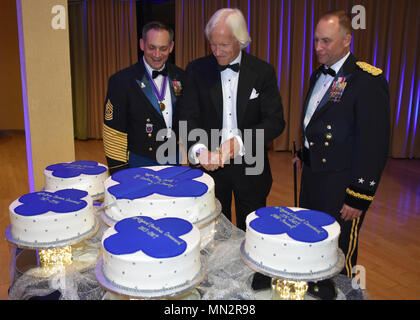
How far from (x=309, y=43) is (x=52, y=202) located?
709cm

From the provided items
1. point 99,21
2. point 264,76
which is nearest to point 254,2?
point 99,21

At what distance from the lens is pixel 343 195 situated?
2184 mm

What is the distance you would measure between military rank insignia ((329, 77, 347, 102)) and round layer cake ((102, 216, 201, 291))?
1.20 meters

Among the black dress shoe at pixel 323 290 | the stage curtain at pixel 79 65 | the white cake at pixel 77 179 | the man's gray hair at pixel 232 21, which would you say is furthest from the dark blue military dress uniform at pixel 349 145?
the stage curtain at pixel 79 65

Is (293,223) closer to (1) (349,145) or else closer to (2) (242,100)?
(1) (349,145)

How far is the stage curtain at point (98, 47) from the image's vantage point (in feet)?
29.7

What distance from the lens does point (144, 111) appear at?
2.56 meters

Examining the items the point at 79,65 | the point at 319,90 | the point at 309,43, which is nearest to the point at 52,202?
the point at 319,90

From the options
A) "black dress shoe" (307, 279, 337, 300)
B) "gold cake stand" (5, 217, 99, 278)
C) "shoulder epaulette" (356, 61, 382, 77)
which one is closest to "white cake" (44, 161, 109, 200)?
"gold cake stand" (5, 217, 99, 278)

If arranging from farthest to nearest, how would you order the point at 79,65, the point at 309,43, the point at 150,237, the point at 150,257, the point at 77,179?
the point at 79,65 → the point at 309,43 → the point at 77,179 → the point at 150,237 → the point at 150,257

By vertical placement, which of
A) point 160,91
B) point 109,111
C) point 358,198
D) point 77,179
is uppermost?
point 160,91

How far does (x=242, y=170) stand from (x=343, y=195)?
24.6 inches

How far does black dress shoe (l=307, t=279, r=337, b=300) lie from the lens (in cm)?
135
